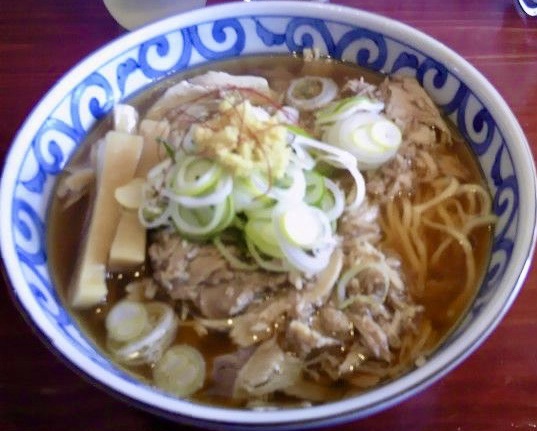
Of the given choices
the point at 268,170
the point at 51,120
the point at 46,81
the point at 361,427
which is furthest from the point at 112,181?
the point at 361,427

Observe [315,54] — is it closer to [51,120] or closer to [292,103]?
[292,103]

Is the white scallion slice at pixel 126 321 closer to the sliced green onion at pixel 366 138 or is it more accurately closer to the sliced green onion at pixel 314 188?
the sliced green onion at pixel 314 188

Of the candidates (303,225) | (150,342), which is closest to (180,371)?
(150,342)

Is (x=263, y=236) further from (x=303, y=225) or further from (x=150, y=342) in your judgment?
(x=150, y=342)

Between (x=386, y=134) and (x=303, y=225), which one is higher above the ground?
(x=386, y=134)

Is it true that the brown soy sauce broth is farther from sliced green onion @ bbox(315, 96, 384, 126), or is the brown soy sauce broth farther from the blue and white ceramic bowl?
sliced green onion @ bbox(315, 96, 384, 126)
